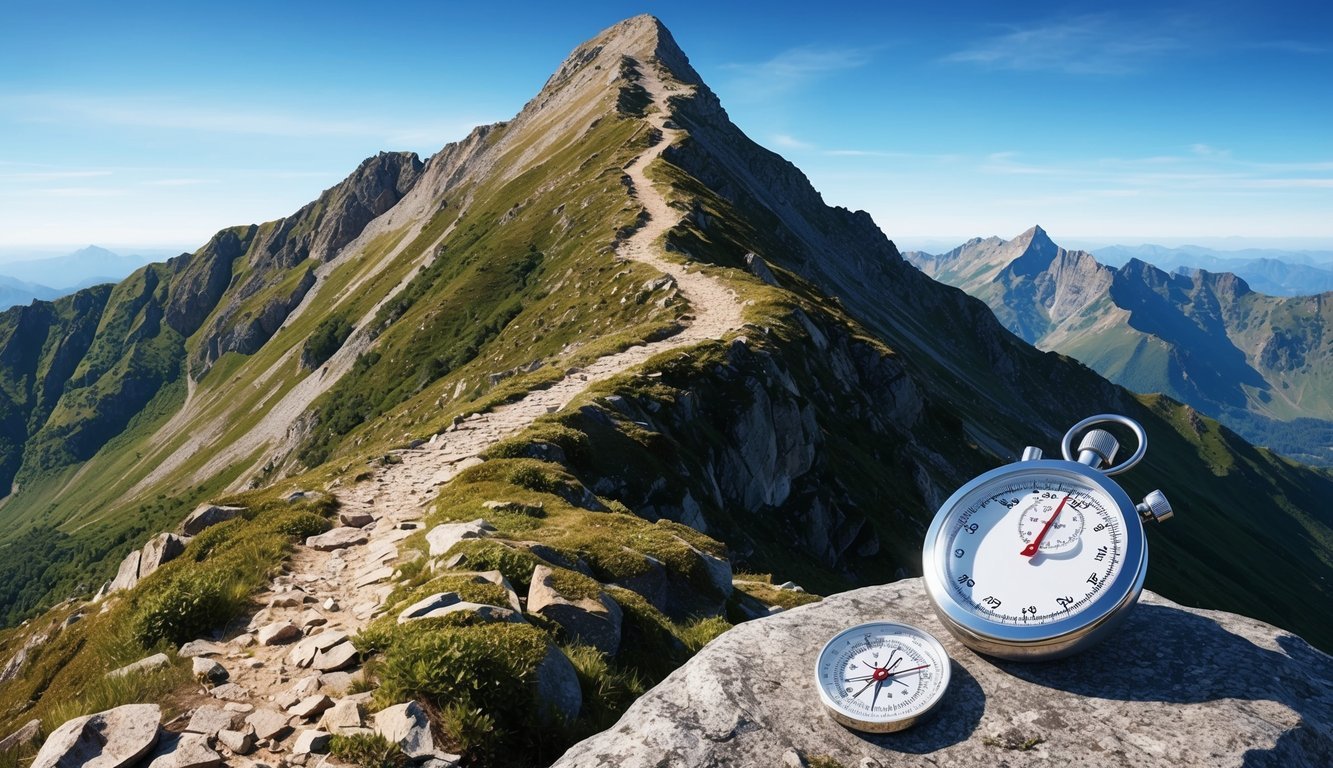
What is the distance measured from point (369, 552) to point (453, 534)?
123 inches

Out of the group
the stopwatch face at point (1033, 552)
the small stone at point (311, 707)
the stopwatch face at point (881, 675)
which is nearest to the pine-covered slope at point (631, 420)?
the small stone at point (311, 707)

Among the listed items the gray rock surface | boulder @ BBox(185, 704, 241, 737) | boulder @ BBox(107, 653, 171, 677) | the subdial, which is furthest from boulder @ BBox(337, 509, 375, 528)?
the subdial

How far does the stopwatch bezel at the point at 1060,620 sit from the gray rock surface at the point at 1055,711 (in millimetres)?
320

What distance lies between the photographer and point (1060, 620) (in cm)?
631

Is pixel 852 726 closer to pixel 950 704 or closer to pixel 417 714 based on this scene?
pixel 950 704

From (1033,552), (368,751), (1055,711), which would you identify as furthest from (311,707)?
(1033,552)

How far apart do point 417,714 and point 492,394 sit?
2767 cm

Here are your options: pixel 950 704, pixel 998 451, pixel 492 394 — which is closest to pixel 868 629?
pixel 950 704

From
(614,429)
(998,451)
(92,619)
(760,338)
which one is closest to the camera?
(92,619)

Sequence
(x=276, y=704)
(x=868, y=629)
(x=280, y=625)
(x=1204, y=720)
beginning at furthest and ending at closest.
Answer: (x=280, y=625)
(x=276, y=704)
(x=868, y=629)
(x=1204, y=720)

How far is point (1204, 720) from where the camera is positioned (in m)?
5.67

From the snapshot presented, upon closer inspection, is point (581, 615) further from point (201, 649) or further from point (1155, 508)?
point (1155, 508)

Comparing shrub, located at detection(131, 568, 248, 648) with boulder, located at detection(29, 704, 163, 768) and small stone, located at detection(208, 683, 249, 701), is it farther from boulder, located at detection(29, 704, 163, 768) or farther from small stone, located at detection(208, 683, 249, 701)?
boulder, located at detection(29, 704, 163, 768)

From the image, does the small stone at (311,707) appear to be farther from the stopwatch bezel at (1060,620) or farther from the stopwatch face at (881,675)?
the stopwatch bezel at (1060,620)
